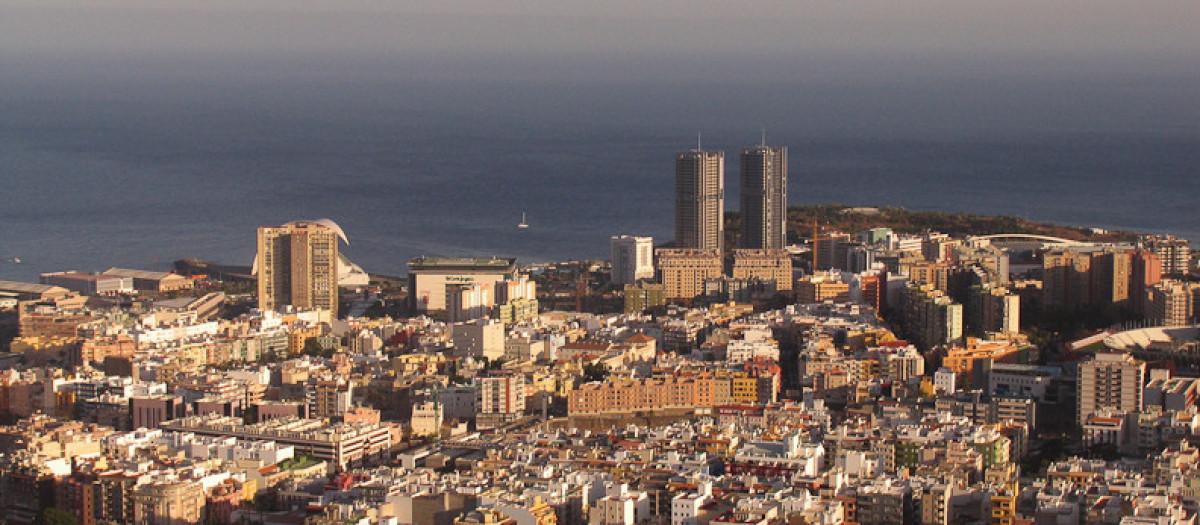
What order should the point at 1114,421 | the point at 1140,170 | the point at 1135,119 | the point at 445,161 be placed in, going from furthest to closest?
the point at 1135,119
the point at 445,161
the point at 1140,170
the point at 1114,421

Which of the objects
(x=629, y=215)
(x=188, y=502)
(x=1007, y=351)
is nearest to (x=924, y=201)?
(x=629, y=215)

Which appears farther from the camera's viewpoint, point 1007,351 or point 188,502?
point 1007,351

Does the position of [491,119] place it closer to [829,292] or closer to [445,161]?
[445,161]

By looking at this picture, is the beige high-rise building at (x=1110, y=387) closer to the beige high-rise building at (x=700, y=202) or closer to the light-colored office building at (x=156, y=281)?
the beige high-rise building at (x=700, y=202)

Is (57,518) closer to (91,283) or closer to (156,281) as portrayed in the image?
(91,283)

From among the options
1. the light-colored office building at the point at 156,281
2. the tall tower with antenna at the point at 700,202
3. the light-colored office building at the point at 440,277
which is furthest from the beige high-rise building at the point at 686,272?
the light-colored office building at the point at 156,281

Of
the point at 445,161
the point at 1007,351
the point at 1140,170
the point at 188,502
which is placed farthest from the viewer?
the point at 445,161

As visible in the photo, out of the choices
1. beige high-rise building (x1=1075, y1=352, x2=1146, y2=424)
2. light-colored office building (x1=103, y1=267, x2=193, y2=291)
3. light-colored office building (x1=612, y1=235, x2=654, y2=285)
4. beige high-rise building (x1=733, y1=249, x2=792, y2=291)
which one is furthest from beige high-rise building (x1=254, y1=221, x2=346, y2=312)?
beige high-rise building (x1=1075, y1=352, x2=1146, y2=424)

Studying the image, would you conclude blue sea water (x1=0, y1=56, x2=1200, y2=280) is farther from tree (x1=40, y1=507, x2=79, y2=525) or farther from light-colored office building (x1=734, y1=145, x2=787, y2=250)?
tree (x1=40, y1=507, x2=79, y2=525)
